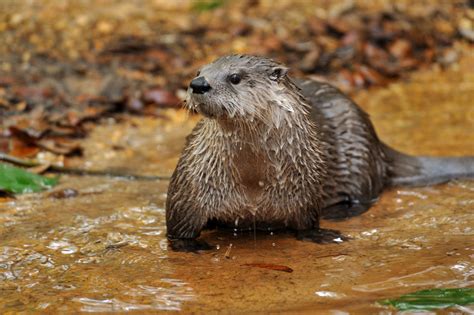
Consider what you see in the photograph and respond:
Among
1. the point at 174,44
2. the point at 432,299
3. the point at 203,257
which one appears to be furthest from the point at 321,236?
the point at 174,44

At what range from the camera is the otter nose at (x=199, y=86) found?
9.90ft

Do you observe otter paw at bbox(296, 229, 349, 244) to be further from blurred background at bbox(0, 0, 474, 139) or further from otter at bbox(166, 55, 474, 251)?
blurred background at bbox(0, 0, 474, 139)

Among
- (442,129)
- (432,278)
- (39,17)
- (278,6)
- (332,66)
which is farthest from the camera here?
(278,6)

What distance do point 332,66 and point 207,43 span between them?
1.05m

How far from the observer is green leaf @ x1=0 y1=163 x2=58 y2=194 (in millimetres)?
4043

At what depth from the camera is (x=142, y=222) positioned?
3.64m

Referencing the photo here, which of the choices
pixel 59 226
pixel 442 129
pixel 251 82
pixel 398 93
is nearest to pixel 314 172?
pixel 251 82

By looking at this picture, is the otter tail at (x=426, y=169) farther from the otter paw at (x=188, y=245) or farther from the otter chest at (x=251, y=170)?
the otter paw at (x=188, y=245)

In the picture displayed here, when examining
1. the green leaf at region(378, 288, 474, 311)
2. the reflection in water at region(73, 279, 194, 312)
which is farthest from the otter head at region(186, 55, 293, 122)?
the green leaf at region(378, 288, 474, 311)

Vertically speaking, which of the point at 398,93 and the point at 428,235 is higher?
the point at 398,93

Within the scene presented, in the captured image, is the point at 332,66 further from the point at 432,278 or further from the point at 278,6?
the point at 432,278

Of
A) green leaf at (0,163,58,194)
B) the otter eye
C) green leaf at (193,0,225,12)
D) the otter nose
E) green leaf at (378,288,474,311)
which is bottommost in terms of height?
green leaf at (378,288,474,311)

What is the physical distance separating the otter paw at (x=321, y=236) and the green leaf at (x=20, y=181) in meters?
1.41

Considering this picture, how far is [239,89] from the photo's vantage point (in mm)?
3189
